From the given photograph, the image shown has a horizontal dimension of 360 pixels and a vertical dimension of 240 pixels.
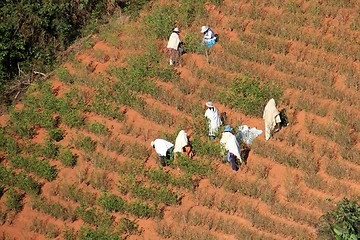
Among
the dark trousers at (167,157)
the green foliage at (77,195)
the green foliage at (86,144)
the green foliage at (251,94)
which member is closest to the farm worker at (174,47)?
the green foliage at (251,94)

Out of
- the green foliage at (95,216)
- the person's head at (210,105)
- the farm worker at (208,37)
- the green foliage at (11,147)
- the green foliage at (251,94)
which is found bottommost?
the green foliage at (95,216)

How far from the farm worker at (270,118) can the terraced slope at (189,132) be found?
196 mm

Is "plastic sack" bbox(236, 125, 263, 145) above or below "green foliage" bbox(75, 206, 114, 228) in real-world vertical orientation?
above

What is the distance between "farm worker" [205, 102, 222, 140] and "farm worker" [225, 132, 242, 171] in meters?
0.60

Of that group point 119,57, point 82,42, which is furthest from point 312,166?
point 82,42

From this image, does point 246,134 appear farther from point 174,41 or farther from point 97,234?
point 97,234

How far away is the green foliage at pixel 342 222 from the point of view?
9141mm

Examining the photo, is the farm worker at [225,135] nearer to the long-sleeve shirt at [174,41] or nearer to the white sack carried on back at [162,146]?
the white sack carried on back at [162,146]

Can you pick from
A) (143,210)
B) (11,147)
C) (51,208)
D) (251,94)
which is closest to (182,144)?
(143,210)

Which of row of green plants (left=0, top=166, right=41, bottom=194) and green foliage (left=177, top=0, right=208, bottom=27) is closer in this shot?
row of green plants (left=0, top=166, right=41, bottom=194)

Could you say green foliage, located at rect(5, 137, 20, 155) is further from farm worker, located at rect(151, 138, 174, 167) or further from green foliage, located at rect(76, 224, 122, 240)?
farm worker, located at rect(151, 138, 174, 167)

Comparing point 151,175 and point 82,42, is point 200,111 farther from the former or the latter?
point 82,42

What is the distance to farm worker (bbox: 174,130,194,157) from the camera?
1113cm

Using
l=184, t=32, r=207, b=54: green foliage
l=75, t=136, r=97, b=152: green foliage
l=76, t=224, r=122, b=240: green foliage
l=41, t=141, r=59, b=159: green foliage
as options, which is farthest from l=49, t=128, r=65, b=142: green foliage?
l=184, t=32, r=207, b=54: green foliage
